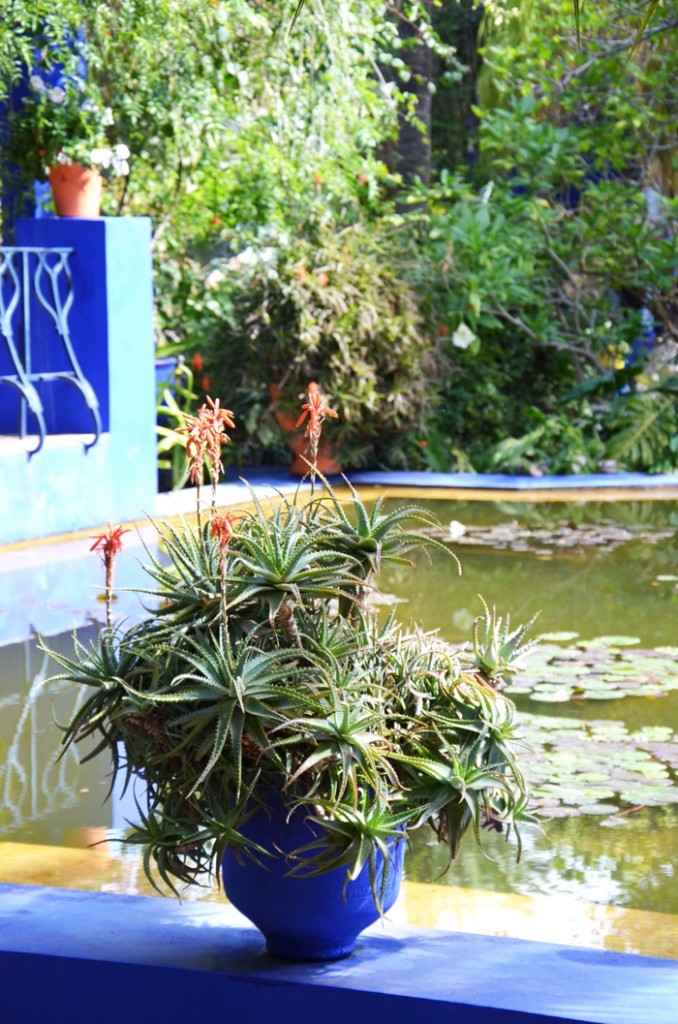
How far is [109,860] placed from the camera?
352cm

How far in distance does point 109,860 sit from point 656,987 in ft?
5.44

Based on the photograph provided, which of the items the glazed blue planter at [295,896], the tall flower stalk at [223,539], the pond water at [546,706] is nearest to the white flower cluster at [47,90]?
the pond water at [546,706]

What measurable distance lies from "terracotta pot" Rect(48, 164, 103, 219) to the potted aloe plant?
6.49m

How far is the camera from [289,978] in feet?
7.52

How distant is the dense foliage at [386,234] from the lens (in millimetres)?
9305

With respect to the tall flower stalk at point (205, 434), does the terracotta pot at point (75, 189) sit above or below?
above

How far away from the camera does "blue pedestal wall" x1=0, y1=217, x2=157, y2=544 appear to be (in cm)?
842

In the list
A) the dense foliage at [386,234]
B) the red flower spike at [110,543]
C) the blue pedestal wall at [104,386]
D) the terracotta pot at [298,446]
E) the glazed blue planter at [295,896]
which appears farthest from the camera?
the terracotta pot at [298,446]

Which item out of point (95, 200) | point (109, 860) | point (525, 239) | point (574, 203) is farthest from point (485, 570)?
point (574, 203)

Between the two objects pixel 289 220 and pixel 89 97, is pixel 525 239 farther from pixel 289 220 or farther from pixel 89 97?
pixel 89 97

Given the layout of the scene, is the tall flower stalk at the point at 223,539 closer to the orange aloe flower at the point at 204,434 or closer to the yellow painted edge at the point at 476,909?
the orange aloe flower at the point at 204,434

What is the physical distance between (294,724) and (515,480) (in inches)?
327

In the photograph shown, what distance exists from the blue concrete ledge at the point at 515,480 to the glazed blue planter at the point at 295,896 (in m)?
7.95

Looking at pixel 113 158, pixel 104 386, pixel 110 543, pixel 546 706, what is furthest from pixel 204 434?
pixel 113 158
